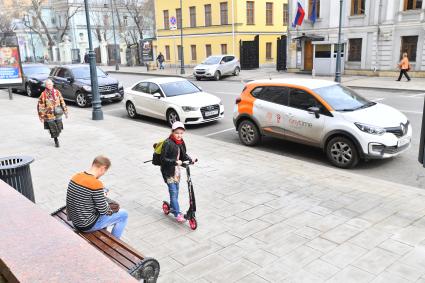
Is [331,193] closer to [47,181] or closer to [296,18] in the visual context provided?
[47,181]

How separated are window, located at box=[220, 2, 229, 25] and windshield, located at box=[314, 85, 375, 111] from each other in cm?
3115

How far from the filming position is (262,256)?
5.09m

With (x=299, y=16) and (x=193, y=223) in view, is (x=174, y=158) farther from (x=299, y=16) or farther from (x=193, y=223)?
(x=299, y=16)

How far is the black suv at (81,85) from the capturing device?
1845 cm

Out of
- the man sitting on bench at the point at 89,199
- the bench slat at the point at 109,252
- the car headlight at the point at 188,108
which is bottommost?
the car headlight at the point at 188,108

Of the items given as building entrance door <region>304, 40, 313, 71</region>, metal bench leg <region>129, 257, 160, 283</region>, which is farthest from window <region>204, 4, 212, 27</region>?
metal bench leg <region>129, 257, 160, 283</region>

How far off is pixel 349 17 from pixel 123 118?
1907 cm

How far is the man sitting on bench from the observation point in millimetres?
4418

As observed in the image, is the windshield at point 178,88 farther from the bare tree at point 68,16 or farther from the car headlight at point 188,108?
the bare tree at point 68,16

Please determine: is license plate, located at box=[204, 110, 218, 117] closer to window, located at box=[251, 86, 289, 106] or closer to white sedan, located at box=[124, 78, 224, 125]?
white sedan, located at box=[124, 78, 224, 125]

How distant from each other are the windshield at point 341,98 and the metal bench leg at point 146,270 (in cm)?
637

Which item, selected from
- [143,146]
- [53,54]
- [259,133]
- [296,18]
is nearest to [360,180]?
[259,133]

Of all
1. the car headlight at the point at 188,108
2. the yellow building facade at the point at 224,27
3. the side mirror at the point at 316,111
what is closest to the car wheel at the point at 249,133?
the side mirror at the point at 316,111

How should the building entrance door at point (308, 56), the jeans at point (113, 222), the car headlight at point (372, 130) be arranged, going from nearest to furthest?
the jeans at point (113, 222), the car headlight at point (372, 130), the building entrance door at point (308, 56)
